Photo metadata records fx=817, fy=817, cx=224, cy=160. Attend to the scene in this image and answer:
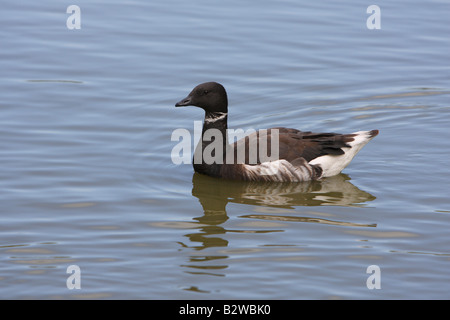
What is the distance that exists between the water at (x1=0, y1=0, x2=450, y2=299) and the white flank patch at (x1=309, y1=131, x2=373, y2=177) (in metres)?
0.22

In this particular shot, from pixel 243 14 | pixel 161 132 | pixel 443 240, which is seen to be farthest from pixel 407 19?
pixel 443 240

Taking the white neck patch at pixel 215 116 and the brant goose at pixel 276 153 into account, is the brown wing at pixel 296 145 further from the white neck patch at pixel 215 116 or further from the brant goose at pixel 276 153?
the white neck patch at pixel 215 116

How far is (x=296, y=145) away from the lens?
11.9 m

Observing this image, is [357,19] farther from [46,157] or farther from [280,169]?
[46,157]

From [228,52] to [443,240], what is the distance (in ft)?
25.1

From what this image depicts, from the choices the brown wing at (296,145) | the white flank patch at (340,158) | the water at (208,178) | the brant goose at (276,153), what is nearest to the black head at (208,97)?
the brant goose at (276,153)

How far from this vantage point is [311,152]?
39.0 feet

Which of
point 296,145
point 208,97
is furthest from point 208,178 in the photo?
point 296,145

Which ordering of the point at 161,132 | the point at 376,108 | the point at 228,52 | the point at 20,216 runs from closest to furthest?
the point at 20,216
the point at 161,132
the point at 376,108
the point at 228,52

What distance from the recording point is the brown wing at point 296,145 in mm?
11820

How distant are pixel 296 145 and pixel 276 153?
13.9 inches

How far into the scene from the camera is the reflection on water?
33.1 feet

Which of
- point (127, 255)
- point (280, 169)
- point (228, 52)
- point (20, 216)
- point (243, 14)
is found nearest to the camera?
point (127, 255)

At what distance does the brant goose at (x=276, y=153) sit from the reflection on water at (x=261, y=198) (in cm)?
13
